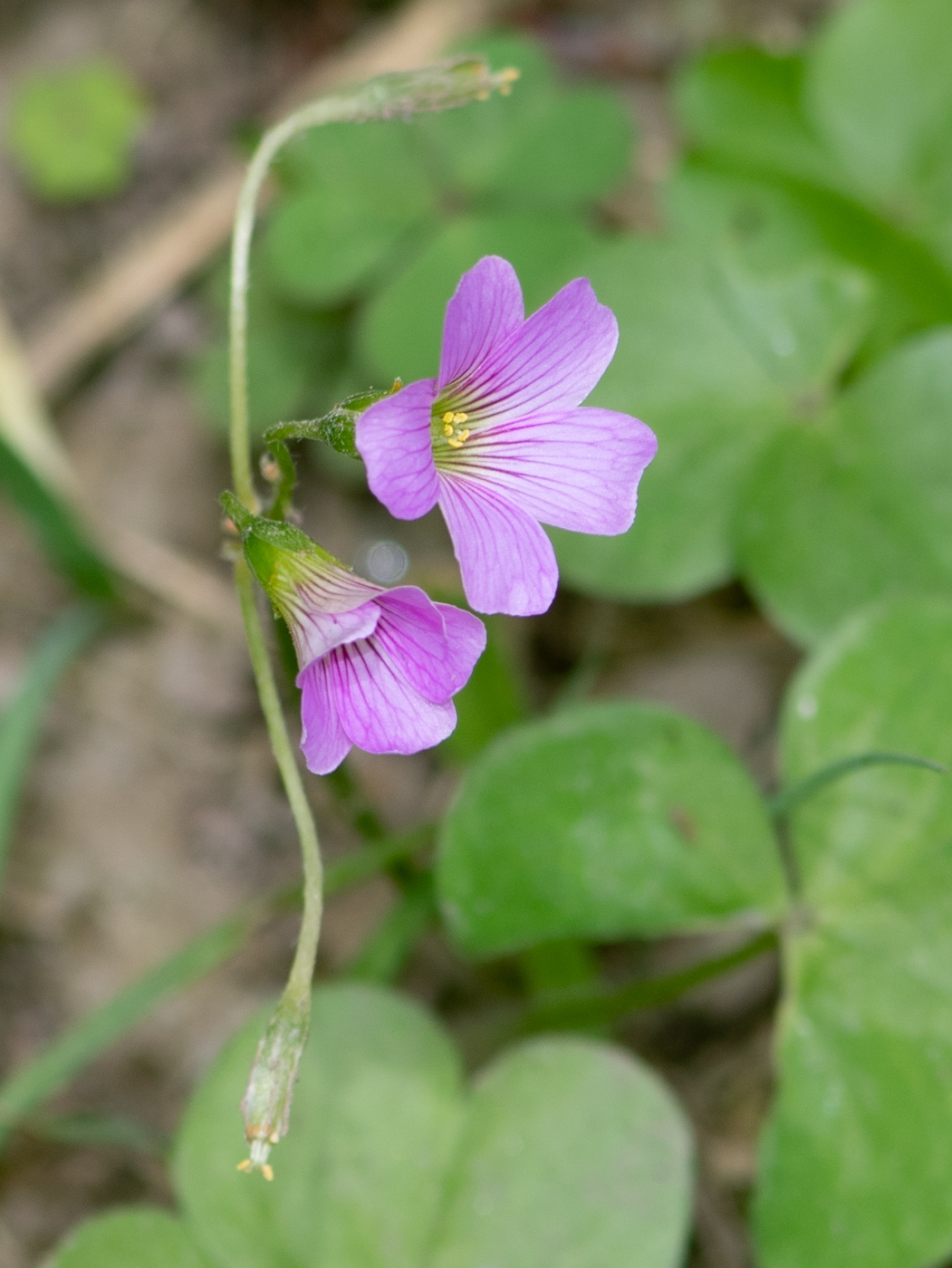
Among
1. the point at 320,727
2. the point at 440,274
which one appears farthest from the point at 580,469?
the point at 440,274

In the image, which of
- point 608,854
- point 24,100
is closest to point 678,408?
point 608,854

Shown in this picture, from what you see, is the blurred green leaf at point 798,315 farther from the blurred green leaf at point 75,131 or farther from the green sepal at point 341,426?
the blurred green leaf at point 75,131

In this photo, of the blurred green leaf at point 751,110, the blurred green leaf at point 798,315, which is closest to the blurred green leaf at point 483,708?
the blurred green leaf at point 798,315

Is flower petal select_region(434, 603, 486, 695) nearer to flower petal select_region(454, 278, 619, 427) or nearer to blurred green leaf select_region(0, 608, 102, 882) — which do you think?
flower petal select_region(454, 278, 619, 427)

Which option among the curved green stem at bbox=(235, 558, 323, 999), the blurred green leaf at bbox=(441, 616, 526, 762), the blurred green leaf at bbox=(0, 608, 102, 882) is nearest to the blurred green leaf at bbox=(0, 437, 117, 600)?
the blurred green leaf at bbox=(0, 608, 102, 882)

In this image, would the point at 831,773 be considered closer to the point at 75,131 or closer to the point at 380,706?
the point at 380,706

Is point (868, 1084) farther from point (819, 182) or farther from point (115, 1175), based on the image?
point (819, 182)
